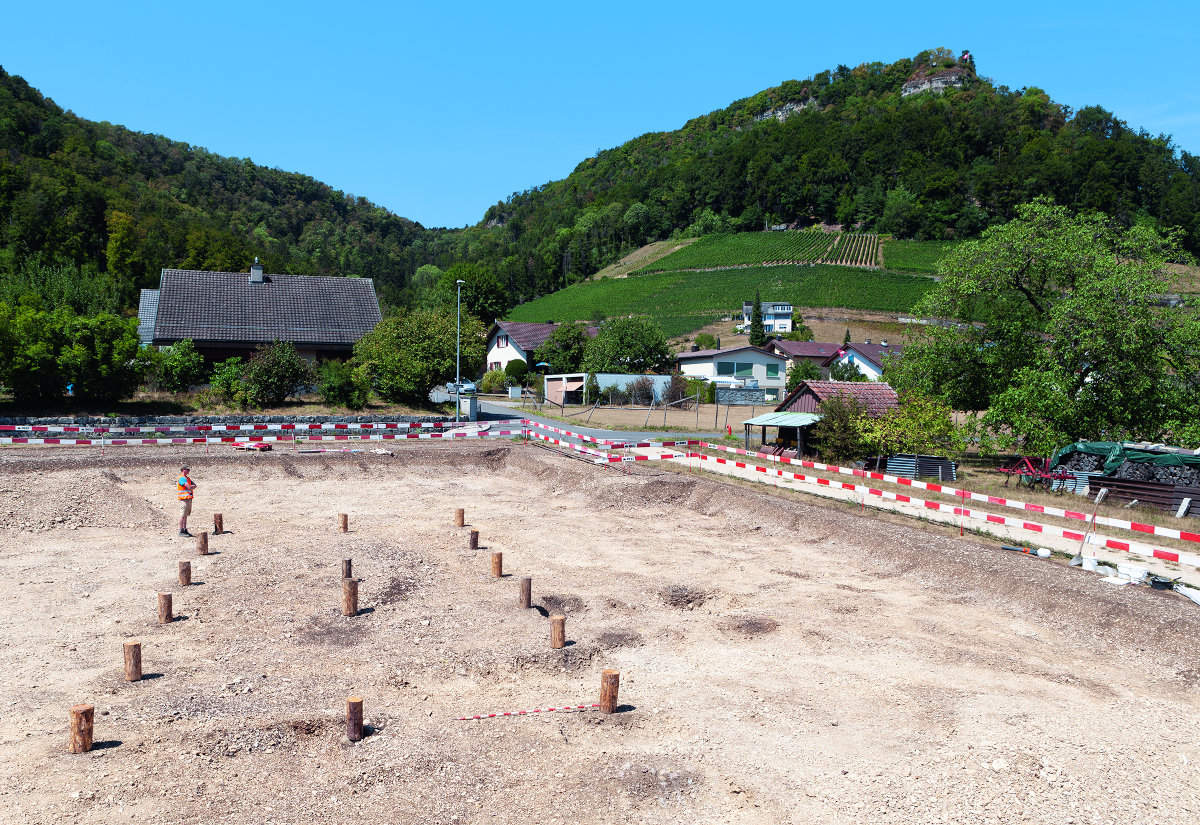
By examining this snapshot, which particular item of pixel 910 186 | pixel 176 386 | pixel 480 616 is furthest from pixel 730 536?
pixel 910 186

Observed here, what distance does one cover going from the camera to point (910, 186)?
5389 inches

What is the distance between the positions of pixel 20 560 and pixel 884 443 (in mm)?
23048

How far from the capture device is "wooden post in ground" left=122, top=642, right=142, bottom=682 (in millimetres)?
9133

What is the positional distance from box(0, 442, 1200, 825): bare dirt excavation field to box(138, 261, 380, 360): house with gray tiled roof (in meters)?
23.9

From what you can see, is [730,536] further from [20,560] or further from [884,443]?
[20,560]

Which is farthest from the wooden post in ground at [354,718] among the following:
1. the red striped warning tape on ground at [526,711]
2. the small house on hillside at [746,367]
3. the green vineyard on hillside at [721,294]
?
the green vineyard on hillside at [721,294]

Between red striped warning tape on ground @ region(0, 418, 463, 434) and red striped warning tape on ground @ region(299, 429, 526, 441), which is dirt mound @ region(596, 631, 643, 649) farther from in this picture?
red striped warning tape on ground @ region(0, 418, 463, 434)

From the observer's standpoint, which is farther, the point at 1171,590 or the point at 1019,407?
the point at 1019,407

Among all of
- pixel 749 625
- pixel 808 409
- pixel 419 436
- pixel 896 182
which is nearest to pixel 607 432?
pixel 419 436

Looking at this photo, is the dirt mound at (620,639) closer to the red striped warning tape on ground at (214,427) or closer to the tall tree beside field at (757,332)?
the red striped warning tape on ground at (214,427)

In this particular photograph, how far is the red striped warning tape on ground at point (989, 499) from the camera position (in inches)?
564

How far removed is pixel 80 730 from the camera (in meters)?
7.33

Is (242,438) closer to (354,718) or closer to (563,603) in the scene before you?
(563,603)

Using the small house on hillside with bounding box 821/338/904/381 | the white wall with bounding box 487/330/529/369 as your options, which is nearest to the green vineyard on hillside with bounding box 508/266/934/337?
the white wall with bounding box 487/330/529/369
